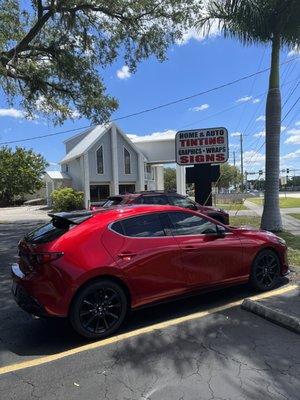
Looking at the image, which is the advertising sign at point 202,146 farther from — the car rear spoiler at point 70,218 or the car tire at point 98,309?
the car tire at point 98,309

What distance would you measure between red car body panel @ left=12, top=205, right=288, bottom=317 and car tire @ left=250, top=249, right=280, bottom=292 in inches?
5.8

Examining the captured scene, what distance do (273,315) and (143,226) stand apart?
201cm

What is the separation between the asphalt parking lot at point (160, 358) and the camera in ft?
13.4

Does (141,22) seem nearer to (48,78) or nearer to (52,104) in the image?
(48,78)

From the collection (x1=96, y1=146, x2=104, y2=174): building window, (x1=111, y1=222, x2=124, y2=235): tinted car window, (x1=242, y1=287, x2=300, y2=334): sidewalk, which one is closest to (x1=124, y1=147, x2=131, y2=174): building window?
(x1=96, y1=146, x2=104, y2=174): building window

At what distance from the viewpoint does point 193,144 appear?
587 inches

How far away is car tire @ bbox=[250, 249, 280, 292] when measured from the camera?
279 inches

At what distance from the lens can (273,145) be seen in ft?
46.3

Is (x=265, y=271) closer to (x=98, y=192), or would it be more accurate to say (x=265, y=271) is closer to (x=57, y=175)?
(x=98, y=192)

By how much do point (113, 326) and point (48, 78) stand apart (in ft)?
53.4

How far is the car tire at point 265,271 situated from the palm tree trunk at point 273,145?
6.94m

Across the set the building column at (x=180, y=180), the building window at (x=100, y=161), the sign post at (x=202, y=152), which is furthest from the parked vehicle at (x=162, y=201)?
the building column at (x=180, y=180)

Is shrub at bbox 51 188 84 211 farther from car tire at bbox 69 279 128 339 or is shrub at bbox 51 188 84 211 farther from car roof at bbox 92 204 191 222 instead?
car tire at bbox 69 279 128 339

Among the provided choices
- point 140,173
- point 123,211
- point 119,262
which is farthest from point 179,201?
point 140,173
